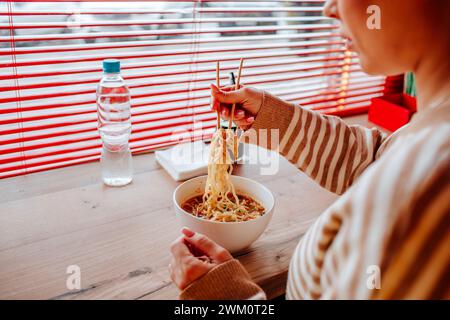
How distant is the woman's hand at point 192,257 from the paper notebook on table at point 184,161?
491mm

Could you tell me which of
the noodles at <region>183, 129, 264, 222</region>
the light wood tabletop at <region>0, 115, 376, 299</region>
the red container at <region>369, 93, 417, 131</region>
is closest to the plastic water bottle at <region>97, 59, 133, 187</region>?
the light wood tabletop at <region>0, 115, 376, 299</region>

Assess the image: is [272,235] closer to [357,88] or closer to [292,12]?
[292,12]

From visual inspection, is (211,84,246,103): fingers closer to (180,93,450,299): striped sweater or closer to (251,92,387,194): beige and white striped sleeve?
(251,92,387,194): beige and white striped sleeve

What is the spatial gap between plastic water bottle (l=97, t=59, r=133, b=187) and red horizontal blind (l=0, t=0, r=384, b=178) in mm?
69

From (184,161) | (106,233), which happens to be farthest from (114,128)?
(106,233)

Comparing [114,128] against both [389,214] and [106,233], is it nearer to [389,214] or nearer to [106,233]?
[106,233]

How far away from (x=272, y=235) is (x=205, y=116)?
2.67ft

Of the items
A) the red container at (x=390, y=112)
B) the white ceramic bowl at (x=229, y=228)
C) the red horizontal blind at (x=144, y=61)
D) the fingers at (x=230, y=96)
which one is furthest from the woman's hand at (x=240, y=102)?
the red container at (x=390, y=112)

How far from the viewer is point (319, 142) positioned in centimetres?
125

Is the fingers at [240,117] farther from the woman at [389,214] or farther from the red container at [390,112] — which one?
the red container at [390,112]

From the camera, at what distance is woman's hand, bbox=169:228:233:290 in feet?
2.84

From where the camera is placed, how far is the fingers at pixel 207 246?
0.91m

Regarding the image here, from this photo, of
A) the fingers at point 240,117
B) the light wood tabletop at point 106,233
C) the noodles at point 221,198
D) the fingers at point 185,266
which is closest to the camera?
the fingers at point 185,266

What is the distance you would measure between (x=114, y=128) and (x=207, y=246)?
28.6 inches
